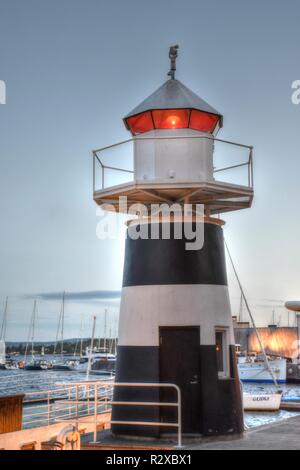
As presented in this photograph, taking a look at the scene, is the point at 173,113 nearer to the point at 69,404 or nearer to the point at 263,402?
the point at 69,404

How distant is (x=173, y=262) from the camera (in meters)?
12.3

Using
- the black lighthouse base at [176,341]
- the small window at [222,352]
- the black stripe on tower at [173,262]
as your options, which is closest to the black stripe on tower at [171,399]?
the black lighthouse base at [176,341]

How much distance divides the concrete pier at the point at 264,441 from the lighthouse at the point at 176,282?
20.1 inches

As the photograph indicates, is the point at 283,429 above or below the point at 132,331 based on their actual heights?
below

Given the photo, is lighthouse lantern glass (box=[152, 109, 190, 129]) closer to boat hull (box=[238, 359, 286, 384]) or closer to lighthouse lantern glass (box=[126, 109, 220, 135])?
lighthouse lantern glass (box=[126, 109, 220, 135])

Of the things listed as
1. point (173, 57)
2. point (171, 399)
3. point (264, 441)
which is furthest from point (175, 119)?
point (264, 441)

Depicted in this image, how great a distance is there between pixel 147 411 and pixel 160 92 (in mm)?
6436

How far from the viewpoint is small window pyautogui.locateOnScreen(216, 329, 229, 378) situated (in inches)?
490
